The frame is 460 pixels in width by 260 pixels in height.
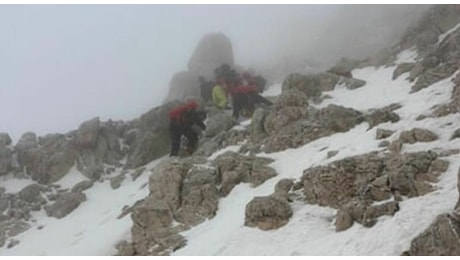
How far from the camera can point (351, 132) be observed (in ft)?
74.7

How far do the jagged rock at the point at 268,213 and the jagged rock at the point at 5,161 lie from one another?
2072 cm

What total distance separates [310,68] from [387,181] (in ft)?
106

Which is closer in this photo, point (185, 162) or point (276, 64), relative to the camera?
point (185, 162)

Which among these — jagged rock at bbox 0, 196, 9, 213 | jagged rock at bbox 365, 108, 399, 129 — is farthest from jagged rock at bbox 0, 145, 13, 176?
jagged rock at bbox 365, 108, 399, 129

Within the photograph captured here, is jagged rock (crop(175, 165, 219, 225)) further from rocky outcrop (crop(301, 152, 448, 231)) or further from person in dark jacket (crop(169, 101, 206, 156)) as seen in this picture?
person in dark jacket (crop(169, 101, 206, 156))

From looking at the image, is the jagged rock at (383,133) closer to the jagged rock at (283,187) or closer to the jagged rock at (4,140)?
the jagged rock at (283,187)

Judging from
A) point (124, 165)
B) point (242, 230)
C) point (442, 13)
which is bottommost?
point (124, 165)

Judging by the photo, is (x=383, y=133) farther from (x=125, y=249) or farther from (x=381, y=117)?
(x=125, y=249)

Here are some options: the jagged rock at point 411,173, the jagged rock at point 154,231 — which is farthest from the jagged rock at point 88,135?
the jagged rock at point 411,173

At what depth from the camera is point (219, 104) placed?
34875 mm

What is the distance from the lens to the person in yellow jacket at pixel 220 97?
34719 millimetres

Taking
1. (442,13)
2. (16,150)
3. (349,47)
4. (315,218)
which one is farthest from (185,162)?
(349,47)

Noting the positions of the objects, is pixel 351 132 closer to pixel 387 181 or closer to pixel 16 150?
pixel 387 181

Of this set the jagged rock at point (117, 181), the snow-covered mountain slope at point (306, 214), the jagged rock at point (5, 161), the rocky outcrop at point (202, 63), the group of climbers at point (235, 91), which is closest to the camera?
the snow-covered mountain slope at point (306, 214)
